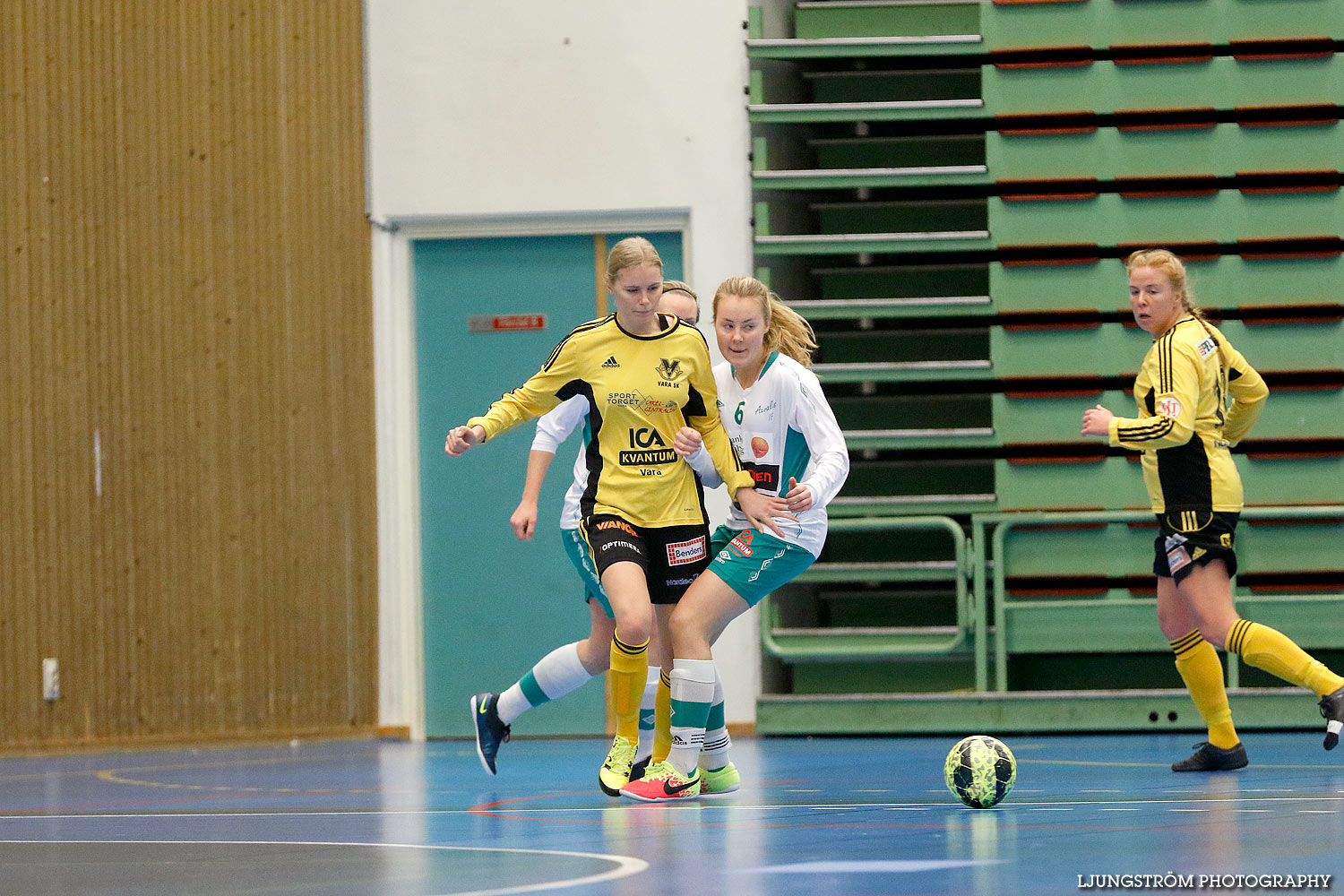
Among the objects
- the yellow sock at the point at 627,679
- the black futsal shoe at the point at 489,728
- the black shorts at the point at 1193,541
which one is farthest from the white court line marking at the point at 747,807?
the black shorts at the point at 1193,541

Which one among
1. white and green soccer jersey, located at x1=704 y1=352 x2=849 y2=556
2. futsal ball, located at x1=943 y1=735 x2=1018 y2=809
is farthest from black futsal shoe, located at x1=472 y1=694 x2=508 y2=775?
futsal ball, located at x1=943 y1=735 x2=1018 y2=809

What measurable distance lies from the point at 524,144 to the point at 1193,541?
4633 millimetres

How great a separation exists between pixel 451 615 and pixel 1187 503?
4586 millimetres

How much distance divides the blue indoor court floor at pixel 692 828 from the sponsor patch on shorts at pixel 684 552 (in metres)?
0.82

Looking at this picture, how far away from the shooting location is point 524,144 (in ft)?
30.8

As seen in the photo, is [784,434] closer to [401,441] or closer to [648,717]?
[648,717]

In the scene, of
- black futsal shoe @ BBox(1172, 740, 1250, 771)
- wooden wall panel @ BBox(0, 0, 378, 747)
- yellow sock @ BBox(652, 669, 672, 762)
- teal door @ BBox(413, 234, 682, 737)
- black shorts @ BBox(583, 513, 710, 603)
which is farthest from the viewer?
teal door @ BBox(413, 234, 682, 737)

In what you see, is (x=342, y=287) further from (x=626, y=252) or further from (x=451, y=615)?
(x=626, y=252)

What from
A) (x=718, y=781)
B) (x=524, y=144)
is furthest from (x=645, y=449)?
(x=524, y=144)

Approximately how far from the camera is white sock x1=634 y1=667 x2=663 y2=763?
6.23 m

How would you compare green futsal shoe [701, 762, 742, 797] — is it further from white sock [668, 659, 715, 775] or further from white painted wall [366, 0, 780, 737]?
white painted wall [366, 0, 780, 737]

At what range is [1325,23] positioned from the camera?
29.6 feet

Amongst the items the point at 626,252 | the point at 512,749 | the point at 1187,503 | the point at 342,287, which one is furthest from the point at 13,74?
the point at 1187,503

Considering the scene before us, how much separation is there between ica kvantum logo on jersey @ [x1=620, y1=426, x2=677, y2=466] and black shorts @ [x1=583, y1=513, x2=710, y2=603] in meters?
0.21
